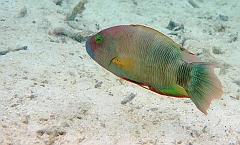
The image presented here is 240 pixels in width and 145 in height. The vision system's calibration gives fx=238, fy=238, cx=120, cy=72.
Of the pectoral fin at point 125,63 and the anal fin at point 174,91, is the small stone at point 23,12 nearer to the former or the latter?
the pectoral fin at point 125,63

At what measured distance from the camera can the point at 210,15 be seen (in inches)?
363

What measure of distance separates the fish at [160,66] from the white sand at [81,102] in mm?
1199

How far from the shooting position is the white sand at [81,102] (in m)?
2.85

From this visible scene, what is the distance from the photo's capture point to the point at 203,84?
5.99ft

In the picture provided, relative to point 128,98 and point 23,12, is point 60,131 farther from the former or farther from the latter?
point 23,12

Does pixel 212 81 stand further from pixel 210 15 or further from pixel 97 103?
pixel 210 15

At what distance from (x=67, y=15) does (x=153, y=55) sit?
18.0 feet

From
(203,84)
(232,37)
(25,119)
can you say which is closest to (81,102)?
(25,119)

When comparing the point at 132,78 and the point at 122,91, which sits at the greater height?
the point at 132,78

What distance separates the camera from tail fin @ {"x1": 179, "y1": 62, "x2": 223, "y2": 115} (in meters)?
1.80

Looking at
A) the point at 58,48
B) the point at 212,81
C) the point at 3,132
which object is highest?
the point at 212,81

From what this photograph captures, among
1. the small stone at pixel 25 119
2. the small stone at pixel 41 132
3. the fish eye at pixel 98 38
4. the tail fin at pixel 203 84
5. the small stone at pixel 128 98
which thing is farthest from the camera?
the small stone at pixel 128 98

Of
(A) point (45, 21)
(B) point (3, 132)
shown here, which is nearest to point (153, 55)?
(B) point (3, 132)

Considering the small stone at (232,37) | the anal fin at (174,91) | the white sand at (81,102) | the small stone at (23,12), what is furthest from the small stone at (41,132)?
the small stone at (232,37)
